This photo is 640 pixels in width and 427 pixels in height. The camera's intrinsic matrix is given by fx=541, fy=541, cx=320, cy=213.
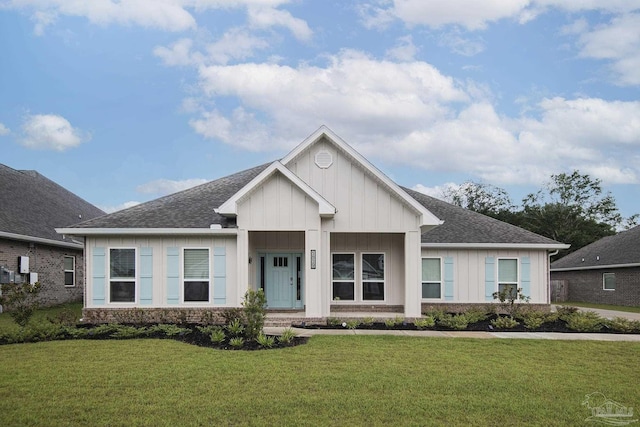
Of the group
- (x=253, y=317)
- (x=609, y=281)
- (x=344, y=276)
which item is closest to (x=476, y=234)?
(x=344, y=276)

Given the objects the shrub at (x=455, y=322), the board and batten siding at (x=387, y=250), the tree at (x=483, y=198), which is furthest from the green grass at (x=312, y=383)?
the tree at (x=483, y=198)

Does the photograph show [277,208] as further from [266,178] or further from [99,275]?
[99,275]

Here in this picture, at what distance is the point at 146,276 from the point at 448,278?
10.3 meters

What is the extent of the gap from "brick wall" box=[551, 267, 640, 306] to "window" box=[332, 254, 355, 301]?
54.9ft

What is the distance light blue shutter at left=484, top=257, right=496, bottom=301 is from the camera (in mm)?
19312

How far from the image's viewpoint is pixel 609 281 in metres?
29.5

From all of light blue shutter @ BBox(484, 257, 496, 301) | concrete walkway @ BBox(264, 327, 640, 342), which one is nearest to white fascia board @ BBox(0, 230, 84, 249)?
concrete walkway @ BBox(264, 327, 640, 342)

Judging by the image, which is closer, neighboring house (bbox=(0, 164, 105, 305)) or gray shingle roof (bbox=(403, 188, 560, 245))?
gray shingle roof (bbox=(403, 188, 560, 245))

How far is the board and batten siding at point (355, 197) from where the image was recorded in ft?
53.6

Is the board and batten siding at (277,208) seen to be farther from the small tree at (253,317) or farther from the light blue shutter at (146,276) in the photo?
the small tree at (253,317)

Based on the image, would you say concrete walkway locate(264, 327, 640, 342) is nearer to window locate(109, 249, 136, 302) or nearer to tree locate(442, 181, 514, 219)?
window locate(109, 249, 136, 302)

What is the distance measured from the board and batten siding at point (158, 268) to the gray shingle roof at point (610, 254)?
21.0 meters

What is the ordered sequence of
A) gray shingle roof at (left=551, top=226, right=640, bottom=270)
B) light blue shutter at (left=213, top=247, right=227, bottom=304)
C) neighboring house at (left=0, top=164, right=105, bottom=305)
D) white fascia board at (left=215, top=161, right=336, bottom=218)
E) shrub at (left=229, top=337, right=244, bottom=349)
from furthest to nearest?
gray shingle roof at (left=551, top=226, right=640, bottom=270)
neighboring house at (left=0, top=164, right=105, bottom=305)
light blue shutter at (left=213, top=247, right=227, bottom=304)
white fascia board at (left=215, top=161, right=336, bottom=218)
shrub at (left=229, top=337, right=244, bottom=349)

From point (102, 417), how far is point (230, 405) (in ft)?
5.42
